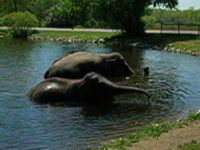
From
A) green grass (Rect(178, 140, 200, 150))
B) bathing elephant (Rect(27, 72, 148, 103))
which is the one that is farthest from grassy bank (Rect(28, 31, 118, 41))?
green grass (Rect(178, 140, 200, 150))

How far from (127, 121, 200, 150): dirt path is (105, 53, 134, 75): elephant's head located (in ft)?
32.9

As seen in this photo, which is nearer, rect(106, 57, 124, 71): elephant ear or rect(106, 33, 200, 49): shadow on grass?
rect(106, 57, 124, 71): elephant ear

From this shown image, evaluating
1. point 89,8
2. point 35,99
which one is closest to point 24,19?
point 89,8

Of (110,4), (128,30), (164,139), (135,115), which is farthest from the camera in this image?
(128,30)

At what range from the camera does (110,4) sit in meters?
45.3

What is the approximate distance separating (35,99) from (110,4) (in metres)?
31.2

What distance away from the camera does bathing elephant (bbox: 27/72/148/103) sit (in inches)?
588

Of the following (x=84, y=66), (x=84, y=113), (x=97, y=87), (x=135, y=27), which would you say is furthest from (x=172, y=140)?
(x=135, y=27)

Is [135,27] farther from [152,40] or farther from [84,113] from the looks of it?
[84,113]

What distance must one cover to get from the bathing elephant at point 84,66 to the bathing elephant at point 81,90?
384 cm

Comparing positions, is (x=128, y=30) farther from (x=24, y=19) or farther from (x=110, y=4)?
(x=24, y=19)

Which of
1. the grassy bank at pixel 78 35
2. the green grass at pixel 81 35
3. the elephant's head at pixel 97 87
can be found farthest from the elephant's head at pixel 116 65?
the green grass at pixel 81 35

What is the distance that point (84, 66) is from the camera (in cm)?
1988

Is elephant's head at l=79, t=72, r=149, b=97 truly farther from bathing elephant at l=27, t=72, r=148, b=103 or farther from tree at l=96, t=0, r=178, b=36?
tree at l=96, t=0, r=178, b=36
